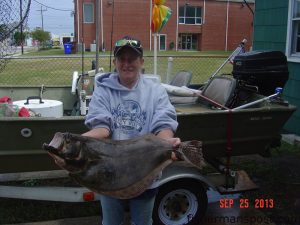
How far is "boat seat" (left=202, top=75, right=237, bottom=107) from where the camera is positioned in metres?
4.69

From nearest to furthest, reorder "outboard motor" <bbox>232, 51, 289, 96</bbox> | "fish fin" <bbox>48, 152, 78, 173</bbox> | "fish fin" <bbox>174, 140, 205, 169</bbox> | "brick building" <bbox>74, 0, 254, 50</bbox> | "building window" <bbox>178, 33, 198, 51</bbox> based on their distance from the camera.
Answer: "fish fin" <bbox>48, 152, 78, 173</bbox> → "fish fin" <bbox>174, 140, 205, 169</bbox> → "outboard motor" <bbox>232, 51, 289, 96</bbox> → "brick building" <bbox>74, 0, 254, 50</bbox> → "building window" <bbox>178, 33, 198, 51</bbox>

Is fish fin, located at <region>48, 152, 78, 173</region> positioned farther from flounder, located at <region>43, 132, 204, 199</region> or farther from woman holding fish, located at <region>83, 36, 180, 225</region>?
woman holding fish, located at <region>83, 36, 180, 225</region>

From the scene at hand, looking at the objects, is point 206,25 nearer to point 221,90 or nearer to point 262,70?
point 262,70

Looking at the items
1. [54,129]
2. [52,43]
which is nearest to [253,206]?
[54,129]

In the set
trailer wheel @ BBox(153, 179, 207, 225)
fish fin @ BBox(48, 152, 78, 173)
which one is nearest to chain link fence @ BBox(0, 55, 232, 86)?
trailer wheel @ BBox(153, 179, 207, 225)

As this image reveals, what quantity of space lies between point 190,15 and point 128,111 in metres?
46.6

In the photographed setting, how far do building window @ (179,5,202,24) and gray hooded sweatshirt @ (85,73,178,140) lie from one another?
45615mm

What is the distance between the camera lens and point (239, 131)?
4.29 meters

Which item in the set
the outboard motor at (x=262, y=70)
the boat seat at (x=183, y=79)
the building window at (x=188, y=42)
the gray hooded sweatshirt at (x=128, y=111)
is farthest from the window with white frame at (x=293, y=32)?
the building window at (x=188, y=42)

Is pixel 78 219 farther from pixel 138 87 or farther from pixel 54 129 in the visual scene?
pixel 138 87

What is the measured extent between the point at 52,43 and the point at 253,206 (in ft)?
208

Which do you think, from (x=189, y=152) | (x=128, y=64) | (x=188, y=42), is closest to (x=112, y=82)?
(x=128, y=64)

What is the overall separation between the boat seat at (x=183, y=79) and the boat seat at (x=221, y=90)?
1.46 feet

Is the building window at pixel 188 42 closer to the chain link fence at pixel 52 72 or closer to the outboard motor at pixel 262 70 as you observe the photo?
the chain link fence at pixel 52 72
